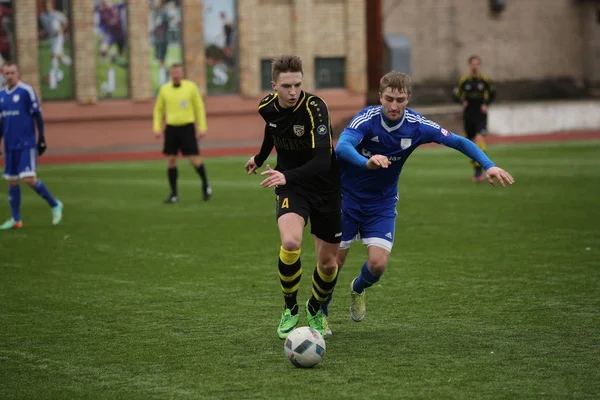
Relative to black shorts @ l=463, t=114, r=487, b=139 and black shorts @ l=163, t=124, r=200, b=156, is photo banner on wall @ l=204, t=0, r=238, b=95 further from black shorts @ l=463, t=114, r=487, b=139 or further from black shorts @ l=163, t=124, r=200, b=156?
black shorts @ l=163, t=124, r=200, b=156

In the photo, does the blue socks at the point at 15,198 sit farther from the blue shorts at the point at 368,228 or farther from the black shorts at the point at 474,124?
the black shorts at the point at 474,124

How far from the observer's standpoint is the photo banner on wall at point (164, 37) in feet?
123

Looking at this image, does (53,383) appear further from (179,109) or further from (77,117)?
(77,117)

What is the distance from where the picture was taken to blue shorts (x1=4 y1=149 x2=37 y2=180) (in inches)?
614

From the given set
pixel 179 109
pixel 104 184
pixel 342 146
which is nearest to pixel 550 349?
pixel 342 146

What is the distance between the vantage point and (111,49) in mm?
37344

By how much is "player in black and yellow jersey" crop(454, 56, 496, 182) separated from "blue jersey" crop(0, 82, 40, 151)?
973 centimetres

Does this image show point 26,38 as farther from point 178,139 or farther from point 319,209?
point 319,209

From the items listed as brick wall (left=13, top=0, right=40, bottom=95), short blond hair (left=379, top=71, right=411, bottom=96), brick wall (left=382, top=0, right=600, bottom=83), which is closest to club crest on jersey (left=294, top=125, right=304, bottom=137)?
short blond hair (left=379, top=71, right=411, bottom=96)

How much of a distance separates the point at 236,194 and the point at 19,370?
12.7 m

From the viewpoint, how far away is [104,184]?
911 inches

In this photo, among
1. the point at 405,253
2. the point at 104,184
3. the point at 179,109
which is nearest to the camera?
the point at 405,253

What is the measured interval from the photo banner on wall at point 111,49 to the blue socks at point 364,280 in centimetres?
2974

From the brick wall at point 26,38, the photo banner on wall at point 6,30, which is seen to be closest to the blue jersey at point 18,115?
the brick wall at point 26,38
